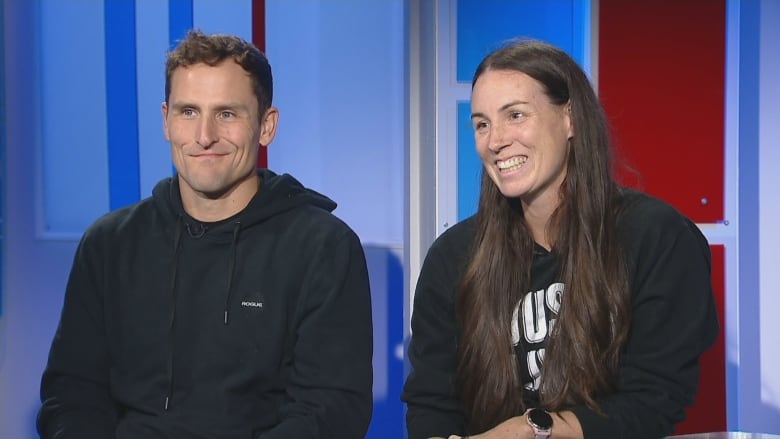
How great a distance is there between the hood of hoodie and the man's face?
71 millimetres

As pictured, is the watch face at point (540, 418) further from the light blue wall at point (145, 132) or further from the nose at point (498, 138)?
the light blue wall at point (145, 132)

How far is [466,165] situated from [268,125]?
0.88m

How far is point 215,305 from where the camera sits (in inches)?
61.5

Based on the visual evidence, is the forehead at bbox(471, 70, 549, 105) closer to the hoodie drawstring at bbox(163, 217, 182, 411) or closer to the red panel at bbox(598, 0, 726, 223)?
the hoodie drawstring at bbox(163, 217, 182, 411)

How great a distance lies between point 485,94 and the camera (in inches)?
60.0

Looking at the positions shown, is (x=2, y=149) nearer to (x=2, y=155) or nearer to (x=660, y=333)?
(x=2, y=155)

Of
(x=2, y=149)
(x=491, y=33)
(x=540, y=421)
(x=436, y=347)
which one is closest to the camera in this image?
(x=540, y=421)

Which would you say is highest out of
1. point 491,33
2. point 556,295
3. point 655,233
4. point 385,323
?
point 491,33

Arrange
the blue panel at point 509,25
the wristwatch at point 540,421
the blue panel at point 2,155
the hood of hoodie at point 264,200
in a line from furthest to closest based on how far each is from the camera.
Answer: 1. the blue panel at point 509,25
2. the blue panel at point 2,155
3. the hood of hoodie at point 264,200
4. the wristwatch at point 540,421

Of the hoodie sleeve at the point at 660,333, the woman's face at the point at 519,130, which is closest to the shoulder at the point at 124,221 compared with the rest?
the woman's face at the point at 519,130

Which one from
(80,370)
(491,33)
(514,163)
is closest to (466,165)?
(491,33)

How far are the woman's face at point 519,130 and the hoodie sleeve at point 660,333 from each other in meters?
0.21

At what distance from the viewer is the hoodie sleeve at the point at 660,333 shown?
4.71ft

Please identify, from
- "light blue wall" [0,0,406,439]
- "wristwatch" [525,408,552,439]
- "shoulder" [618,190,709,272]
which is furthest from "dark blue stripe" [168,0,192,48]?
"wristwatch" [525,408,552,439]
